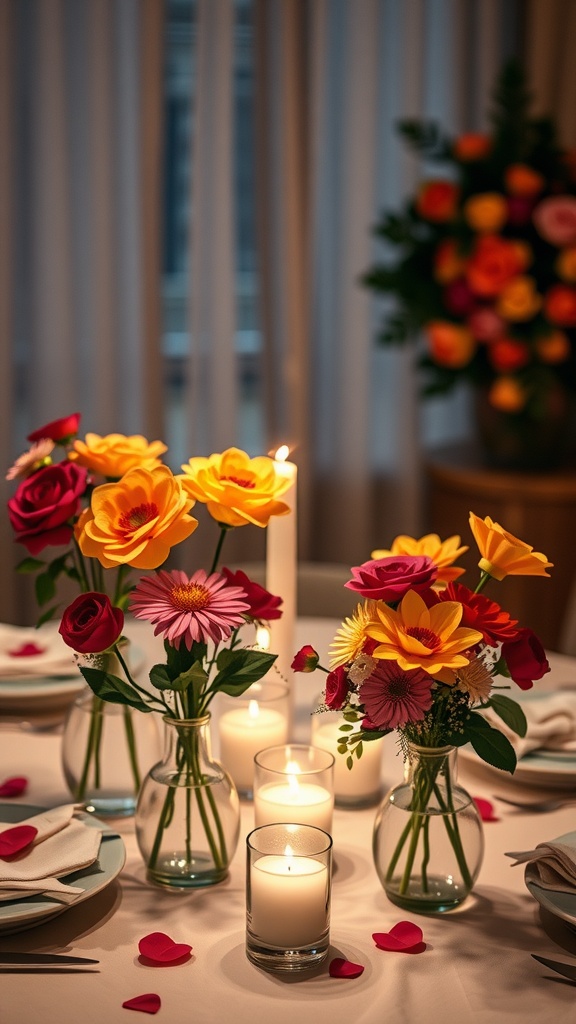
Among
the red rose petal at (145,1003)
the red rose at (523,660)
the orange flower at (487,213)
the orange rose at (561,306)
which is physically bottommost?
the red rose petal at (145,1003)

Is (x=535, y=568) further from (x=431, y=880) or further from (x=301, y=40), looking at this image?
(x=301, y=40)

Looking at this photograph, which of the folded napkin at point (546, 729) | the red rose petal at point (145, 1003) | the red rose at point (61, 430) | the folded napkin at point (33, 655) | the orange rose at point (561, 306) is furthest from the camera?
the orange rose at point (561, 306)

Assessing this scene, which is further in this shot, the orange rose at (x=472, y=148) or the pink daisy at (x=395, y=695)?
the orange rose at (x=472, y=148)

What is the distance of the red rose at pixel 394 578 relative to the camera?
97 centimetres

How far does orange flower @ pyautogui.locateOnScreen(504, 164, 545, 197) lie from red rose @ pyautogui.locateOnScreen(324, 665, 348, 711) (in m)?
1.97

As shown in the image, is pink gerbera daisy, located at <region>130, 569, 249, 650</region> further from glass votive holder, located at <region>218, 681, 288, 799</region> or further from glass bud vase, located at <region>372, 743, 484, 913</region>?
glass votive holder, located at <region>218, 681, 288, 799</region>

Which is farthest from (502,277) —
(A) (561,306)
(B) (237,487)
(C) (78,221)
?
(B) (237,487)

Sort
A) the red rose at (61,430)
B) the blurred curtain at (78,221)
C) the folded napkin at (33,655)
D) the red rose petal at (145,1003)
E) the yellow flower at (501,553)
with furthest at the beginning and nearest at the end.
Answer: the blurred curtain at (78,221), the folded napkin at (33,655), the red rose at (61,430), the yellow flower at (501,553), the red rose petal at (145,1003)

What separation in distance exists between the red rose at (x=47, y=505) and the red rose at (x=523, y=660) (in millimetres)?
437

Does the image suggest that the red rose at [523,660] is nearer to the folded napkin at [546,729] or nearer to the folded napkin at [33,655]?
the folded napkin at [546,729]

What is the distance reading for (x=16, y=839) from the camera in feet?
3.51

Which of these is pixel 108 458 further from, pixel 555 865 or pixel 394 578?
pixel 555 865

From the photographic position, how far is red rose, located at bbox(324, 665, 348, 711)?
3.15 feet

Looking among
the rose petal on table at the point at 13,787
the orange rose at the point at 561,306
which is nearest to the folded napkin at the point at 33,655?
the rose petal on table at the point at 13,787
